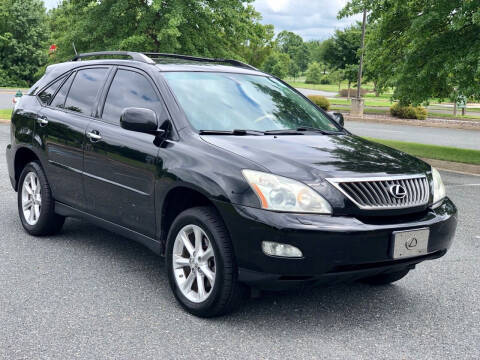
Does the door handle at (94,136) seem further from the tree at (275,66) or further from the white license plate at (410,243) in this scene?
the tree at (275,66)

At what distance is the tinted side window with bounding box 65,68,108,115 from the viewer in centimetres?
538

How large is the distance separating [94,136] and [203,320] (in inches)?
76.1

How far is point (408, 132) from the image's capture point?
22953 millimetres

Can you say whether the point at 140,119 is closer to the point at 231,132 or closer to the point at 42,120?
the point at 231,132

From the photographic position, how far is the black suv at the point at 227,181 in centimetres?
365

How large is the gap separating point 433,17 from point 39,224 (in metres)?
8.99

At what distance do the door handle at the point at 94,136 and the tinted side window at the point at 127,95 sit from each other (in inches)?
5.6

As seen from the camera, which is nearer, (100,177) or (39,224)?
(100,177)

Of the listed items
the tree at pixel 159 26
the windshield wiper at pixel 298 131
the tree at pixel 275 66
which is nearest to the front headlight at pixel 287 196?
the windshield wiper at pixel 298 131

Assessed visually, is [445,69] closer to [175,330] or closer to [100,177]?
[100,177]

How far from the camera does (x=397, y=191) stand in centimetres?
385

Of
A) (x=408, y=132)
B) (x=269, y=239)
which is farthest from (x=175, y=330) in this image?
(x=408, y=132)

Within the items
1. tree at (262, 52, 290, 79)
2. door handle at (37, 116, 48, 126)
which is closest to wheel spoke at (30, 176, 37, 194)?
door handle at (37, 116, 48, 126)

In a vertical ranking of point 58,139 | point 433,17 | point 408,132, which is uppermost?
point 433,17
